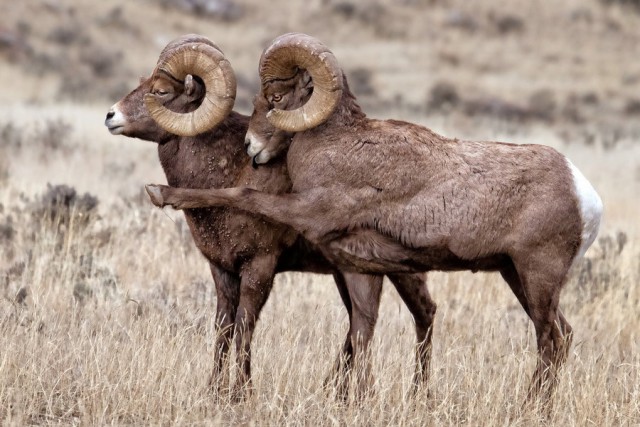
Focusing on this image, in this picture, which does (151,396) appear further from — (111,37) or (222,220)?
(111,37)

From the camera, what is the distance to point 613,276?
34.3 feet

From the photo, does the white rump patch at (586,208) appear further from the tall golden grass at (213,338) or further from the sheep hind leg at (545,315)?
the tall golden grass at (213,338)

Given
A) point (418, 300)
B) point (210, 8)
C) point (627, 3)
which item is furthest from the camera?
point (627, 3)

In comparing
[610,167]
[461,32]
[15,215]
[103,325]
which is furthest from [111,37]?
[103,325]

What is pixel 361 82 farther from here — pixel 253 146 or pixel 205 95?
pixel 253 146

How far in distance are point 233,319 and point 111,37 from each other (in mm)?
34650

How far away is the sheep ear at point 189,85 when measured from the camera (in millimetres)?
7242

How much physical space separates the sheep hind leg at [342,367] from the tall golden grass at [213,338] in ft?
0.32

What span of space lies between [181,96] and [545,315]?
272cm

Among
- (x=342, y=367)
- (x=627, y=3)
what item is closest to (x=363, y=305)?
(x=342, y=367)

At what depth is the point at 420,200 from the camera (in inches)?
263

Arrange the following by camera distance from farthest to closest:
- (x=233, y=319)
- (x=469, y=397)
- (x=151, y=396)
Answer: (x=233, y=319), (x=469, y=397), (x=151, y=396)

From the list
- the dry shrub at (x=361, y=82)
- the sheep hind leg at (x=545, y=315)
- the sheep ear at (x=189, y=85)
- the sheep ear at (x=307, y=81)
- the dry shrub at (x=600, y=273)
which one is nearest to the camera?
the sheep hind leg at (x=545, y=315)

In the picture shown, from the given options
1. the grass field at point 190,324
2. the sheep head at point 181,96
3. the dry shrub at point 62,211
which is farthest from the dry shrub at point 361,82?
the sheep head at point 181,96
